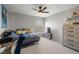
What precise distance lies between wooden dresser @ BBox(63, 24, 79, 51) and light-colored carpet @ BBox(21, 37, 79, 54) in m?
0.17

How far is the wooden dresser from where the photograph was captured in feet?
7.32

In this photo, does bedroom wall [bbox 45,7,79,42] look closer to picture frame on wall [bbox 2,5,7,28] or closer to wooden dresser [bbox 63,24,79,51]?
wooden dresser [bbox 63,24,79,51]

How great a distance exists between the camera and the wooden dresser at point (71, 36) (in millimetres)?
2232

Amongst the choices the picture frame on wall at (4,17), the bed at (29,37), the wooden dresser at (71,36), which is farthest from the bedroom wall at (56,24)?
the picture frame on wall at (4,17)

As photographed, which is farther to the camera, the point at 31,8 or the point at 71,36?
the point at 71,36

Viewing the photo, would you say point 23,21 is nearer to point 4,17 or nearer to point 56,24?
point 4,17

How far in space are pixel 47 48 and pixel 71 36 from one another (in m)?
0.79

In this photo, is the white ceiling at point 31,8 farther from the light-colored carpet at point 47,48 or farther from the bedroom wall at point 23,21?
the light-colored carpet at point 47,48

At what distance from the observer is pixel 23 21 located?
7.02 ft

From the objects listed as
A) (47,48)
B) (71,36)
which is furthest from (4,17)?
(71,36)

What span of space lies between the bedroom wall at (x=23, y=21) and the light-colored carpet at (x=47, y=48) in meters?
0.38

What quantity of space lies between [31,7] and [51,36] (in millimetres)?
839

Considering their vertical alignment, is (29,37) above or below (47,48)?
above

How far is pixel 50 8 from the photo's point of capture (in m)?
2.07
